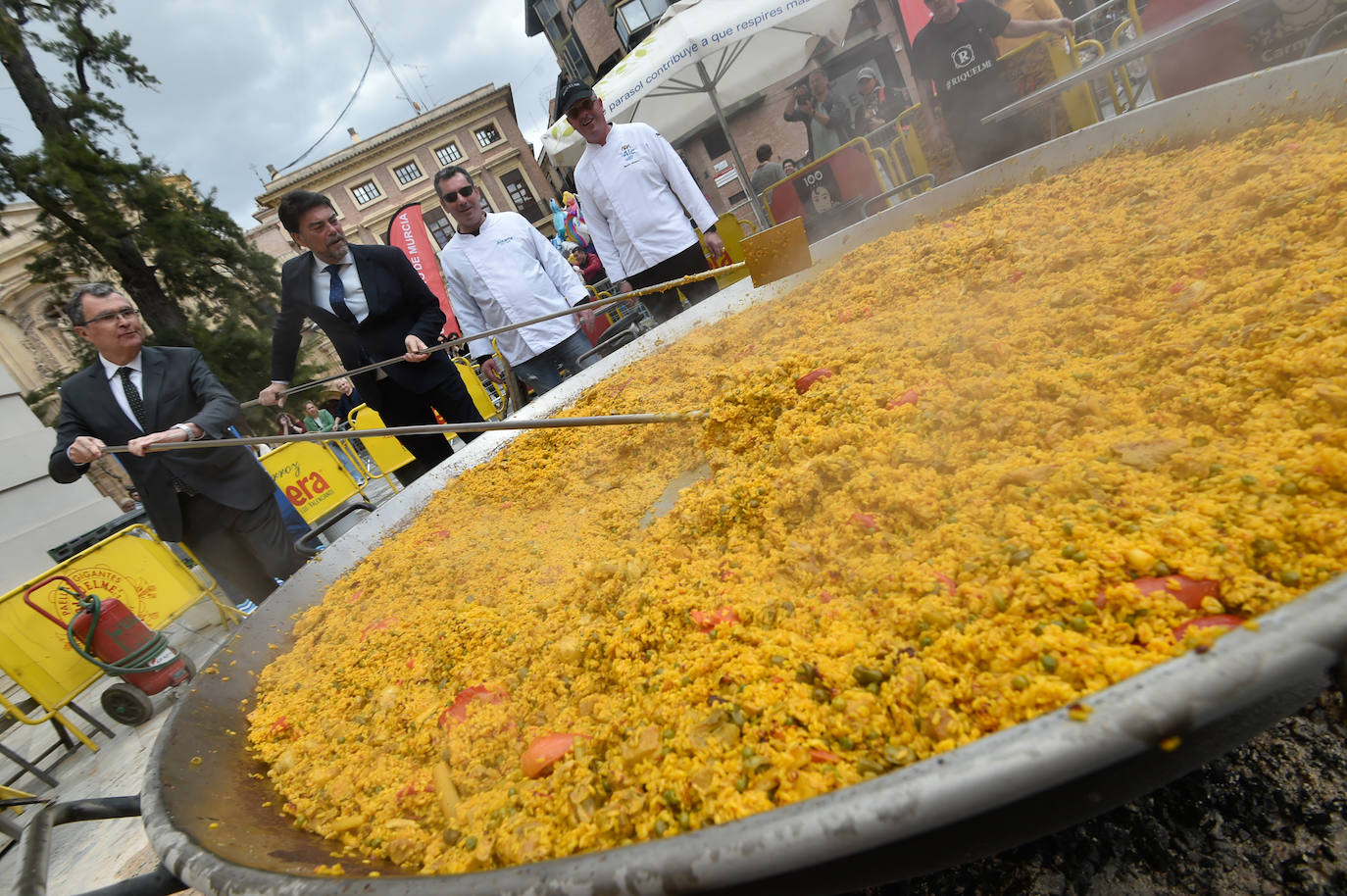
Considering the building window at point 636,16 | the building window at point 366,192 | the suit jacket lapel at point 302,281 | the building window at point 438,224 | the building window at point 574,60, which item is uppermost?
the building window at point 366,192

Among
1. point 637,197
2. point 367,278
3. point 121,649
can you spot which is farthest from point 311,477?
point 637,197

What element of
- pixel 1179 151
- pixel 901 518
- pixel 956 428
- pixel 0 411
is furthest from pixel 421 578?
pixel 0 411

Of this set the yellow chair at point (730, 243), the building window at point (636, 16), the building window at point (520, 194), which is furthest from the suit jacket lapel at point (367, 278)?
the building window at point (520, 194)

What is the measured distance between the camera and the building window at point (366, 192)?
29906 mm

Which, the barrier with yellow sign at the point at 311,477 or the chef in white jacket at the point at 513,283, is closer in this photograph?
the chef in white jacket at the point at 513,283

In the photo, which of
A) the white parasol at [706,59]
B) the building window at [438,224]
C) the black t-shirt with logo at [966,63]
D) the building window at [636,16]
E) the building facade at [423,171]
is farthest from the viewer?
the building window at [438,224]

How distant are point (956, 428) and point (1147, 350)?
1.48ft

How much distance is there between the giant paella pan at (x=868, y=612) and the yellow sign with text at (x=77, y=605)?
3.25 metres

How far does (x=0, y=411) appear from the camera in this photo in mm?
7070

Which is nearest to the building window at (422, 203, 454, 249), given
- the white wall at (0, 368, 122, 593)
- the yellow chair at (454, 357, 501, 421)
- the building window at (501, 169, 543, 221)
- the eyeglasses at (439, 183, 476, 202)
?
the building window at (501, 169, 543, 221)

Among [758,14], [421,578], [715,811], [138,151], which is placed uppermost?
[138,151]

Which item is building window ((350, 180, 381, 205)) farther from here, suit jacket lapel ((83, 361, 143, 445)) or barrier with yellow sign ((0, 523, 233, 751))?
suit jacket lapel ((83, 361, 143, 445))

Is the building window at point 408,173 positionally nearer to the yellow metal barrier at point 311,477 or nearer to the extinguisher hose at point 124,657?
the yellow metal barrier at point 311,477

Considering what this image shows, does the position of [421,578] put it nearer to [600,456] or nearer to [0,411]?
[600,456]
